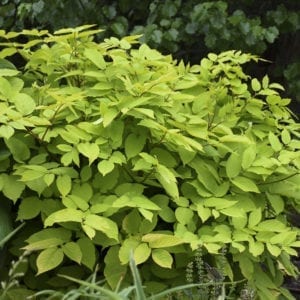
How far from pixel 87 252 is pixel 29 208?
0.87ft

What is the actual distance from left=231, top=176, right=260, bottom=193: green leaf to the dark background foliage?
2231 millimetres

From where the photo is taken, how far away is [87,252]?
2.24 metres

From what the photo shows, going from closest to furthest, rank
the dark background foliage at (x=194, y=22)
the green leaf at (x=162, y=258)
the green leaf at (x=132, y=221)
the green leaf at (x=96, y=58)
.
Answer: the green leaf at (x=162, y=258), the green leaf at (x=132, y=221), the green leaf at (x=96, y=58), the dark background foliage at (x=194, y=22)

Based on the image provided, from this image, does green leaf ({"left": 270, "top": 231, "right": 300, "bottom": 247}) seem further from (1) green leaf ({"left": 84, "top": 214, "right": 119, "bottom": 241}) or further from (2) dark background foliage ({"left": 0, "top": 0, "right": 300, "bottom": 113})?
(2) dark background foliage ({"left": 0, "top": 0, "right": 300, "bottom": 113})

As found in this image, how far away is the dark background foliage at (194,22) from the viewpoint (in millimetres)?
4500

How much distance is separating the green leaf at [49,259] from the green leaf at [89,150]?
34cm

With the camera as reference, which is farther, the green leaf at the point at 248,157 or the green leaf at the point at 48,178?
the green leaf at the point at 248,157

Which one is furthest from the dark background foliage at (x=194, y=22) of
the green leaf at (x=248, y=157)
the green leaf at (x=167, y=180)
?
the green leaf at (x=167, y=180)

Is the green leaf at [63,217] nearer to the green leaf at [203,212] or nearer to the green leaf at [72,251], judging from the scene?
the green leaf at [72,251]

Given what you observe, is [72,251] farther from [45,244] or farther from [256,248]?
[256,248]

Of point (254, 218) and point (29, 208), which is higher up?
point (29, 208)

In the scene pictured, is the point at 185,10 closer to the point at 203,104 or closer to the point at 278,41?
the point at 278,41

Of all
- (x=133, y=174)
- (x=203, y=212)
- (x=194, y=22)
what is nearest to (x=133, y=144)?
(x=133, y=174)

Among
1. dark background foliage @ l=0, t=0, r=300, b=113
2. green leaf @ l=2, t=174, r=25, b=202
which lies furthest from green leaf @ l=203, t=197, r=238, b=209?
dark background foliage @ l=0, t=0, r=300, b=113
